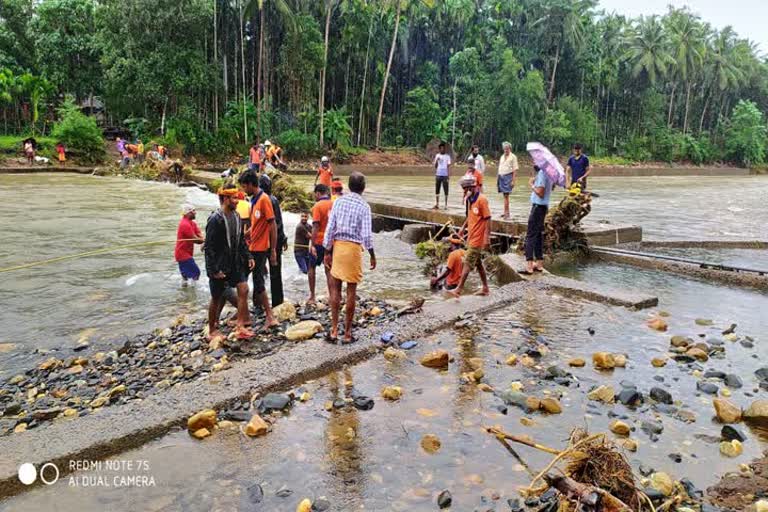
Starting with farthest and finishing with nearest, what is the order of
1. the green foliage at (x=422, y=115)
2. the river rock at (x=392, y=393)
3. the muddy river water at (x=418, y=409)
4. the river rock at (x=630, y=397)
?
1. the green foliage at (x=422, y=115)
2. the river rock at (x=392, y=393)
3. the river rock at (x=630, y=397)
4. the muddy river water at (x=418, y=409)

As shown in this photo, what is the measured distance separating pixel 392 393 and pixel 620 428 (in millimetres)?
1649

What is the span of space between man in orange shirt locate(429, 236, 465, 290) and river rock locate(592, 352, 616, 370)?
3.28m

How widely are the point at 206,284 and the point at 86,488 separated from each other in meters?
5.86

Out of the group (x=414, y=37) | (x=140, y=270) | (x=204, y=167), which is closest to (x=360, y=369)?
(x=140, y=270)

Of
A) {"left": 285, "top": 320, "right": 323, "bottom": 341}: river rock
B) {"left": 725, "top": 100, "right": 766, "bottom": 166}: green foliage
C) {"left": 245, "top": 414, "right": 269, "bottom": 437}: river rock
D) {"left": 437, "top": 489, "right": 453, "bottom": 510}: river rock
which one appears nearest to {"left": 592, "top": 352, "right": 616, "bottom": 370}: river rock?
{"left": 437, "top": 489, "right": 453, "bottom": 510}: river rock

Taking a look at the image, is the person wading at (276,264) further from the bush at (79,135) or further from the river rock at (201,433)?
the bush at (79,135)

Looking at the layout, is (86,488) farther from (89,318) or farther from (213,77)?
(213,77)

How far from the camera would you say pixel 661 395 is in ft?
14.5

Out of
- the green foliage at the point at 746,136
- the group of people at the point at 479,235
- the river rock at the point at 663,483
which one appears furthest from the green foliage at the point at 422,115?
the river rock at the point at 663,483

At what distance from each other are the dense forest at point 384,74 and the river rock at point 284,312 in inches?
1076

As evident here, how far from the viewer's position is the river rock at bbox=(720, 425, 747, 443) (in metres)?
3.86

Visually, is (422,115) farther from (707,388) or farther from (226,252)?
(707,388)

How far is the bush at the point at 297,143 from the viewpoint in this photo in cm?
3494

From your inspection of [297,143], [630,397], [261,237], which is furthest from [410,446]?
[297,143]
